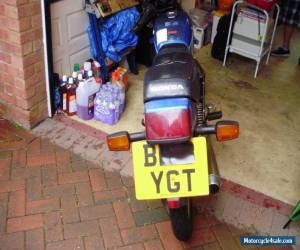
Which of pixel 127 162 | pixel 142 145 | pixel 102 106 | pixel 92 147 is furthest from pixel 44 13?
pixel 142 145

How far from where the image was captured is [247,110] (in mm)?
4152

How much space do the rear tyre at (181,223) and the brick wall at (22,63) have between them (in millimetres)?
1788

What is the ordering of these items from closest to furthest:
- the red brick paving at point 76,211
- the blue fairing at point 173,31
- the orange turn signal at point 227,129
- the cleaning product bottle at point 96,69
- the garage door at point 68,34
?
1. the orange turn signal at point 227,129
2. the red brick paving at point 76,211
3. the blue fairing at point 173,31
4. the garage door at point 68,34
5. the cleaning product bottle at point 96,69

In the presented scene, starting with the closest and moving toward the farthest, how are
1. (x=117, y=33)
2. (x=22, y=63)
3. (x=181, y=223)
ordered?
(x=181, y=223) → (x=22, y=63) → (x=117, y=33)

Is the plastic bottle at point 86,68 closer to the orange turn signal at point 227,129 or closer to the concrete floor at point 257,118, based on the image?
the concrete floor at point 257,118

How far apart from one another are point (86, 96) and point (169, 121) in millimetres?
1881

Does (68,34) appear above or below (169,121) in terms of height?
below

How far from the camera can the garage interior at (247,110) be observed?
3.24 meters

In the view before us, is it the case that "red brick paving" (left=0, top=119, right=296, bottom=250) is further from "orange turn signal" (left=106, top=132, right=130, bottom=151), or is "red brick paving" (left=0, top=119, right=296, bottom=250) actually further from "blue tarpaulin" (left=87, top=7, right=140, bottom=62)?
"blue tarpaulin" (left=87, top=7, right=140, bottom=62)

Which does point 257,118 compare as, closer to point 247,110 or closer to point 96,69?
point 247,110

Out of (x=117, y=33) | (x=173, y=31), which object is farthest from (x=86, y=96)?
(x=173, y=31)

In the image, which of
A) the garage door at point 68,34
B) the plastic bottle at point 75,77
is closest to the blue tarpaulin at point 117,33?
the garage door at point 68,34

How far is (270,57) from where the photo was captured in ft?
18.2

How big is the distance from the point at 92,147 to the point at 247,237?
1521mm
